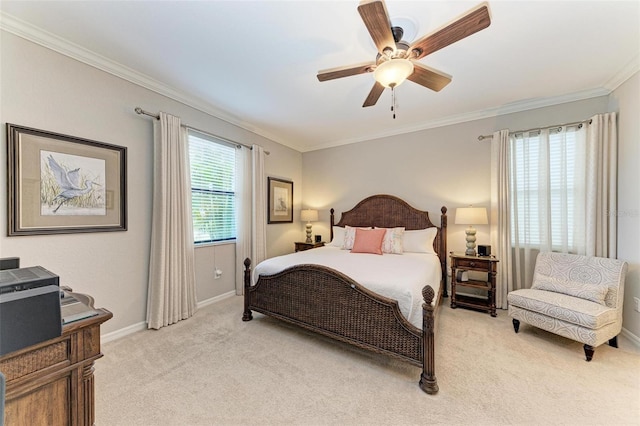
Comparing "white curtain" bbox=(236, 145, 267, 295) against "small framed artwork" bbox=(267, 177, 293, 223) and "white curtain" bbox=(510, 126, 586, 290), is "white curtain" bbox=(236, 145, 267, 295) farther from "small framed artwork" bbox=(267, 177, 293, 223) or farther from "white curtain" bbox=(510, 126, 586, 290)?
"white curtain" bbox=(510, 126, 586, 290)

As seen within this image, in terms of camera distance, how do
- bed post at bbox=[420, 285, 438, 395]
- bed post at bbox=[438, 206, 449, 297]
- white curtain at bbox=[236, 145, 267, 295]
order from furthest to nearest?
1. white curtain at bbox=[236, 145, 267, 295]
2. bed post at bbox=[438, 206, 449, 297]
3. bed post at bbox=[420, 285, 438, 395]

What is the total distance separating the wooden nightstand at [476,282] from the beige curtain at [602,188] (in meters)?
0.94

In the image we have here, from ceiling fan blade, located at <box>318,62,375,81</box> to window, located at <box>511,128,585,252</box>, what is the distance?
101 inches

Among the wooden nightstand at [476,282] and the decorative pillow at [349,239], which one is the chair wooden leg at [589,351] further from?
the decorative pillow at [349,239]

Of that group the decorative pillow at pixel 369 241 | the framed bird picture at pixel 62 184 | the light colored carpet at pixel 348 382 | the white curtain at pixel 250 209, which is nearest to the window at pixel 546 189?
the light colored carpet at pixel 348 382

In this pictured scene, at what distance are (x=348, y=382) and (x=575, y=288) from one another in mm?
2396

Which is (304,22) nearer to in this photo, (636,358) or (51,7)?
(51,7)

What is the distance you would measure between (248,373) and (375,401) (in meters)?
0.98

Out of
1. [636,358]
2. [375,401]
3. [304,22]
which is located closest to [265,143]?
[304,22]

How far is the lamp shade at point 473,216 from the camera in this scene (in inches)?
124

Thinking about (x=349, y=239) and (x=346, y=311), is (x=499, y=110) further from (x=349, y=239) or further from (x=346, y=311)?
(x=346, y=311)

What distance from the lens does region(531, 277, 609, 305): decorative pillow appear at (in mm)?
2293

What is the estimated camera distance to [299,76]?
2.59 m

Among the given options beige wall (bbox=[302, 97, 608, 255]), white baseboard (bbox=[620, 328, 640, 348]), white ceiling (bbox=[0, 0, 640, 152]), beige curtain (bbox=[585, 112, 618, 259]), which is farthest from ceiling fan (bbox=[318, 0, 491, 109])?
white baseboard (bbox=[620, 328, 640, 348])
